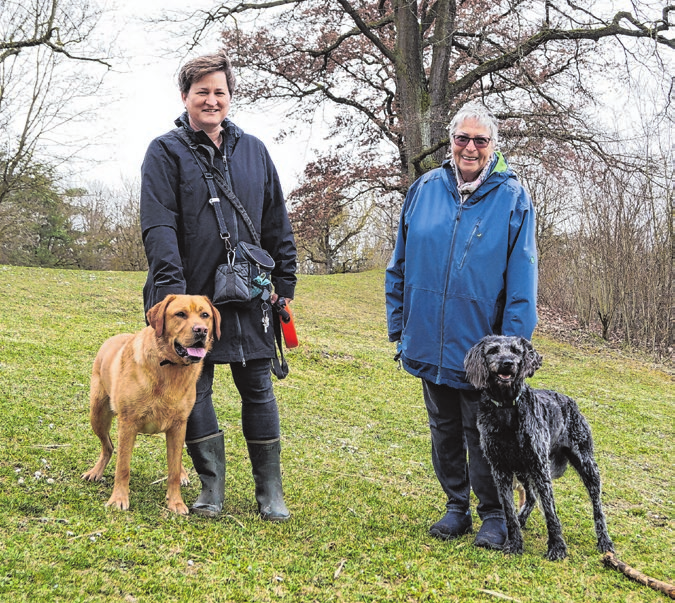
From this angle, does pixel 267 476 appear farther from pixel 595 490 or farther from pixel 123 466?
pixel 595 490

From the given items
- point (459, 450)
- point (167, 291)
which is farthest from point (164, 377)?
point (459, 450)

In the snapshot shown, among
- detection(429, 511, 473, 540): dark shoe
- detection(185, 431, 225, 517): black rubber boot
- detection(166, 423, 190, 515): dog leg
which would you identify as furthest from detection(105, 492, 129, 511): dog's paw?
detection(429, 511, 473, 540): dark shoe

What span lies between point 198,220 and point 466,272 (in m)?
1.46

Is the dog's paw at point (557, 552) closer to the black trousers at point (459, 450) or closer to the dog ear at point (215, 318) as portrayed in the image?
the black trousers at point (459, 450)

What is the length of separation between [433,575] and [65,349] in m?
6.12

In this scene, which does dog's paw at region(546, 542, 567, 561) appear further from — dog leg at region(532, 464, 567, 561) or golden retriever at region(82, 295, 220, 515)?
golden retriever at region(82, 295, 220, 515)

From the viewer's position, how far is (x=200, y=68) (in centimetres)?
314

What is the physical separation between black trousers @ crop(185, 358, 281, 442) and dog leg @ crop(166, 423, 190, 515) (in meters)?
0.13

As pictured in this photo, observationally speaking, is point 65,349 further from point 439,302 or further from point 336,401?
point 439,302

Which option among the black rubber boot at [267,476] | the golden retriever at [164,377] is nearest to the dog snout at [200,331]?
the golden retriever at [164,377]

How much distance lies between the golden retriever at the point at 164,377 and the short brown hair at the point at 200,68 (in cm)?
114

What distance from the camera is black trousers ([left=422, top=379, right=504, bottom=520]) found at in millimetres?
3443

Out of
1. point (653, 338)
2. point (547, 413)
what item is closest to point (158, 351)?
point (547, 413)

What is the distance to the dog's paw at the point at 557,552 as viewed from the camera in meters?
3.28
